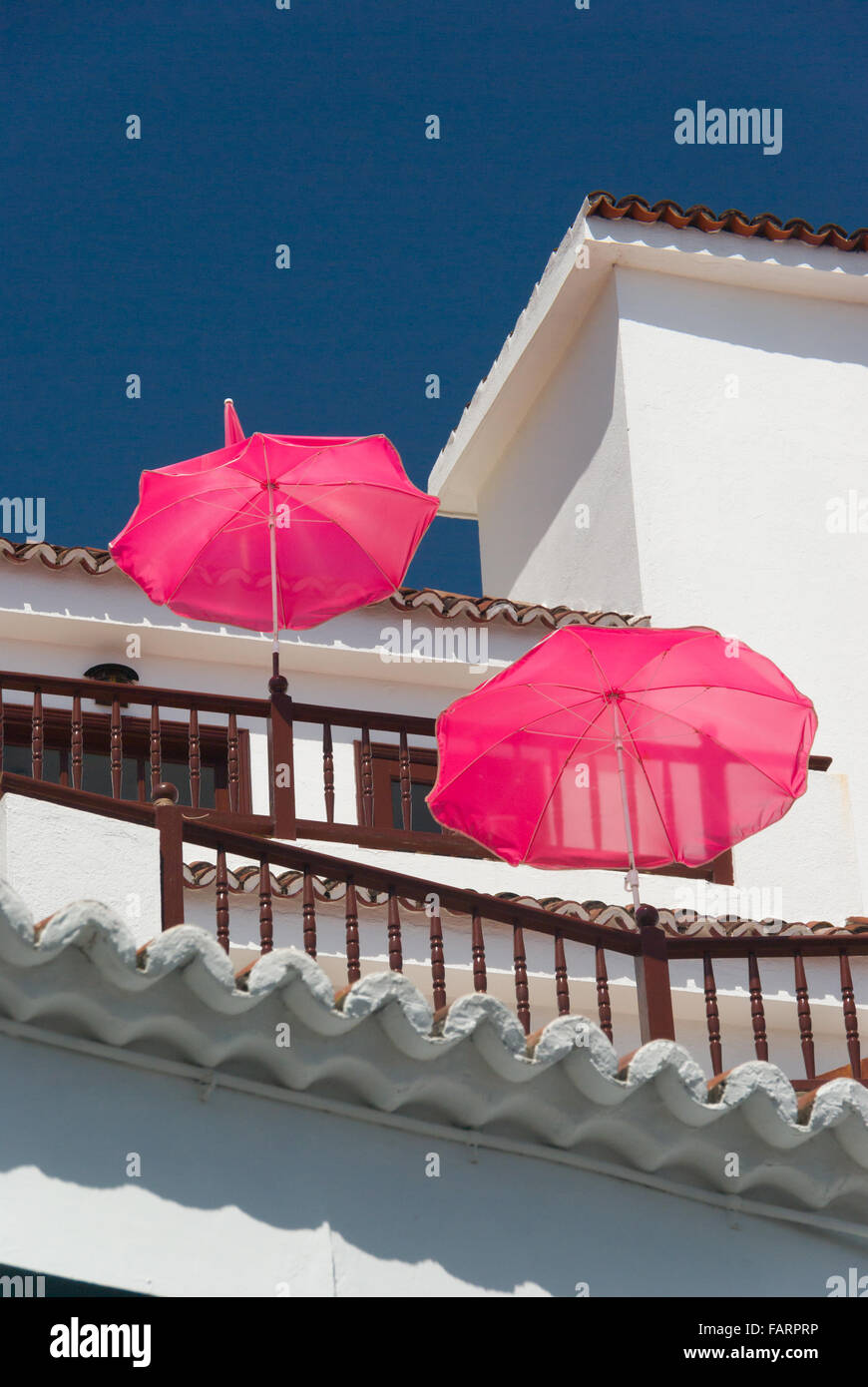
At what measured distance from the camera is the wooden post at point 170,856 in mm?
7324

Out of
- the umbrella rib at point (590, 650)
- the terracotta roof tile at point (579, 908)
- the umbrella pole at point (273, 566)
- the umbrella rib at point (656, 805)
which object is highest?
the umbrella pole at point (273, 566)

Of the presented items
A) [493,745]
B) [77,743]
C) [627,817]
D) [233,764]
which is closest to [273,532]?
[233,764]

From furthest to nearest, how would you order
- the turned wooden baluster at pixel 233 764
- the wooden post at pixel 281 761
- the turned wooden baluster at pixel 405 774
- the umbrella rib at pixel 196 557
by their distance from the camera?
the umbrella rib at pixel 196 557
the turned wooden baluster at pixel 405 774
the wooden post at pixel 281 761
the turned wooden baluster at pixel 233 764

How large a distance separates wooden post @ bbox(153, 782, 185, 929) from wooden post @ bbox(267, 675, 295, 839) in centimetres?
258

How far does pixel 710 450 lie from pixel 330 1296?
352 inches

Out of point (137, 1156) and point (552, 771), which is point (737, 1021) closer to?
point (552, 771)

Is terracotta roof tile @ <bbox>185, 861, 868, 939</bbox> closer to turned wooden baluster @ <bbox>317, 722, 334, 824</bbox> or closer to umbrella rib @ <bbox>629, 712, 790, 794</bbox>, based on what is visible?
turned wooden baluster @ <bbox>317, 722, 334, 824</bbox>

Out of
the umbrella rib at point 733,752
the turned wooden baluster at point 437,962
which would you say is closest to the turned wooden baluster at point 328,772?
the umbrella rib at point 733,752

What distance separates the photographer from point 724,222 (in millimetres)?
14250

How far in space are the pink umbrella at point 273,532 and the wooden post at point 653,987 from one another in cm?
385

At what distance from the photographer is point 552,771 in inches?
357

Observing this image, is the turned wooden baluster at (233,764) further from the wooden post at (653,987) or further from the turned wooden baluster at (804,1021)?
the turned wooden baluster at (804,1021)

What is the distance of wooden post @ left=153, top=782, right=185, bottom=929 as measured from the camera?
24.0 ft

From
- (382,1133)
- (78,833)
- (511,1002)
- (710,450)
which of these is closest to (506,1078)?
(382,1133)
